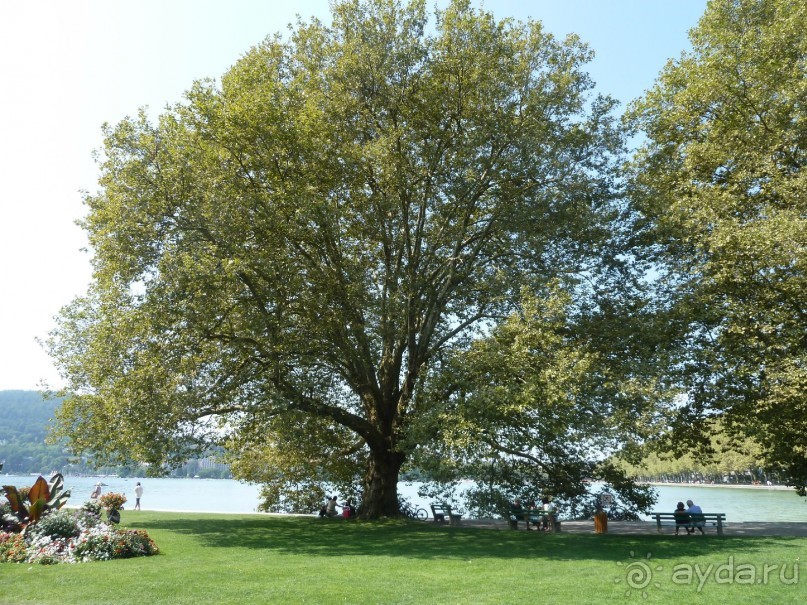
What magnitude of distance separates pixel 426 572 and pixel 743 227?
14512 millimetres

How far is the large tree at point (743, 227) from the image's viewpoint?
18672mm

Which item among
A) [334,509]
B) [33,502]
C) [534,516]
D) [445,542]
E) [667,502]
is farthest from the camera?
[667,502]

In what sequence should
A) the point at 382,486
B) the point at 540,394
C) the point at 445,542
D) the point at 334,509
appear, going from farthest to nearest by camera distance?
the point at 334,509 < the point at 382,486 < the point at 445,542 < the point at 540,394

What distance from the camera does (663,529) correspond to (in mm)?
21203

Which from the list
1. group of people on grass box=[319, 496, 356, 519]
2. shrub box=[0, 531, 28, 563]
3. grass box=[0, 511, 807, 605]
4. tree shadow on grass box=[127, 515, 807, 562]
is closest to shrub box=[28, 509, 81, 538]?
shrub box=[0, 531, 28, 563]

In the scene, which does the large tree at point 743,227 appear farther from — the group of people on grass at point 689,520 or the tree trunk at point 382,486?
the tree trunk at point 382,486

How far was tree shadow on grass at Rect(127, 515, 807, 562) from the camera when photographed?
15.2 meters

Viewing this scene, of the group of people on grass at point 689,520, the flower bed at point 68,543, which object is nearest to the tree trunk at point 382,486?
the group of people on grass at point 689,520

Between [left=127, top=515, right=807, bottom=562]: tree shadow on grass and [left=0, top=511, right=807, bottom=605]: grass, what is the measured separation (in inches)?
2.1

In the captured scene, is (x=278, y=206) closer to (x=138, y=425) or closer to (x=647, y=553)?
(x=138, y=425)

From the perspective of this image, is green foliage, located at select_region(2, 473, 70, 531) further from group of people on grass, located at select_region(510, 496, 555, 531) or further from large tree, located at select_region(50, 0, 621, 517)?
group of people on grass, located at select_region(510, 496, 555, 531)

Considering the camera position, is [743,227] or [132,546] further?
[743,227]

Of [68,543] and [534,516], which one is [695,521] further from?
[68,543]

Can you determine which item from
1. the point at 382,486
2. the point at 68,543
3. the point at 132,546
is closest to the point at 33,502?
the point at 68,543
